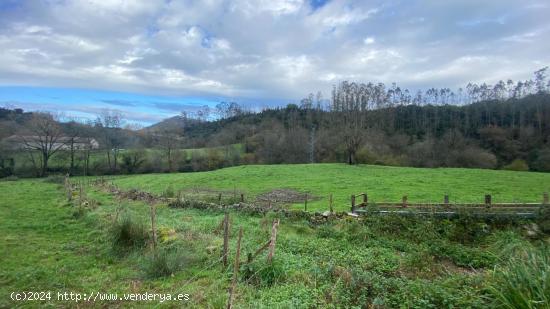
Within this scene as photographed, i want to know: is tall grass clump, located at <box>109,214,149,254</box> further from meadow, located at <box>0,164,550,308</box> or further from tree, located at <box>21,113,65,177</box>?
tree, located at <box>21,113,65,177</box>

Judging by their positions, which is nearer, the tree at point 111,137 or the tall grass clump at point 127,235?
the tall grass clump at point 127,235

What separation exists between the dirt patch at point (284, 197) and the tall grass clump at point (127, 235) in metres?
13.3

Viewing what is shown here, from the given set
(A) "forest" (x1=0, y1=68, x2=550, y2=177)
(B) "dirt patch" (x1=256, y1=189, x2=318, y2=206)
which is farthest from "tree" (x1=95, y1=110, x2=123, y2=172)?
(B) "dirt patch" (x1=256, y1=189, x2=318, y2=206)

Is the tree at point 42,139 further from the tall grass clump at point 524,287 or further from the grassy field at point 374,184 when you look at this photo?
the tall grass clump at point 524,287

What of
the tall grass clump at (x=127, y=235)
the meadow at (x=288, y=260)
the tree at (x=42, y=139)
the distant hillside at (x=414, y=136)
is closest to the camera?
the meadow at (x=288, y=260)

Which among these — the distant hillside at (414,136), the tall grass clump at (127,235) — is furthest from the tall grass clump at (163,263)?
the distant hillside at (414,136)

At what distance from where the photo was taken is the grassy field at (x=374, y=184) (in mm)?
23609

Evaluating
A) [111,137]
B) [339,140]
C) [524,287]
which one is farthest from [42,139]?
[524,287]

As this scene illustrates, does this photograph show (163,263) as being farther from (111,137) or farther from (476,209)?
(111,137)

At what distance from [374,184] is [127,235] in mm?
23718

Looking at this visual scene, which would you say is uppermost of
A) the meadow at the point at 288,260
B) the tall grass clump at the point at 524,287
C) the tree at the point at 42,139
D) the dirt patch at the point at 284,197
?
the tree at the point at 42,139

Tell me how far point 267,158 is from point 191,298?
5740cm

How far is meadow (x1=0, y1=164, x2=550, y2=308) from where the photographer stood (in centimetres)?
549

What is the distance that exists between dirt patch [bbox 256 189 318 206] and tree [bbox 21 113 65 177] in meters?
47.4
